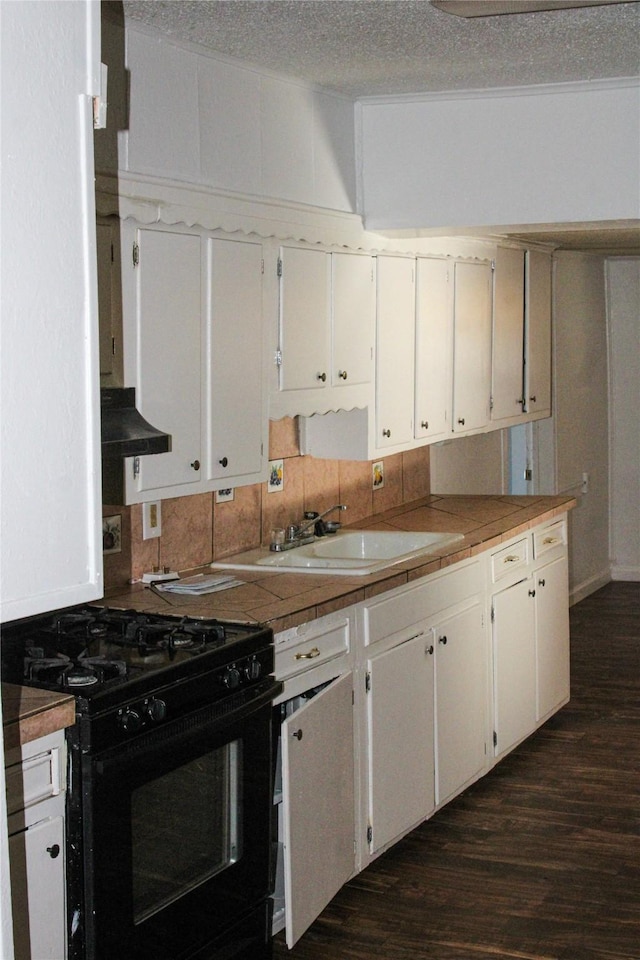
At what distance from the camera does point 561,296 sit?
289 inches

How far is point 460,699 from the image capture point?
4.27 metres

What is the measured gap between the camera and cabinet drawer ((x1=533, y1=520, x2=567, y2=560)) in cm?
501

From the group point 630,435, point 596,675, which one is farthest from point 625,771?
point 630,435

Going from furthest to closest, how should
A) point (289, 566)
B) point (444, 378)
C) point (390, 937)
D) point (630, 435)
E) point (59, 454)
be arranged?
1. point (630, 435)
2. point (444, 378)
3. point (289, 566)
4. point (390, 937)
5. point (59, 454)

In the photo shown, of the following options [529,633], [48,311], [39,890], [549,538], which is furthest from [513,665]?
[48,311]

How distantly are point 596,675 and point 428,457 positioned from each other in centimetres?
150

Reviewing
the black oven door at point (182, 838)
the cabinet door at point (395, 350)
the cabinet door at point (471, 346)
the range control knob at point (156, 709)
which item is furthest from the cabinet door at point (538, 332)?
the range control knob at point (156, 709)

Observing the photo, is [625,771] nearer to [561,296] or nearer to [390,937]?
[390,937]

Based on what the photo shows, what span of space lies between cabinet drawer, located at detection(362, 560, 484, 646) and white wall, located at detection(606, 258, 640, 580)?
4.41 m

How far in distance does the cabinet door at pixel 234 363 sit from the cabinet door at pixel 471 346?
1.68 meters

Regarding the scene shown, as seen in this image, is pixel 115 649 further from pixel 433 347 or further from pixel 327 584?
pixel 433 347

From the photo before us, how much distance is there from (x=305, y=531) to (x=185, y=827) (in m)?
1.75

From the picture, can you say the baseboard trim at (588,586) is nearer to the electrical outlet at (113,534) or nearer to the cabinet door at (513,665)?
the cabinet door at (513,665)

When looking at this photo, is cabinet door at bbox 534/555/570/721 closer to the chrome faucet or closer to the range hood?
the chrome faucet
